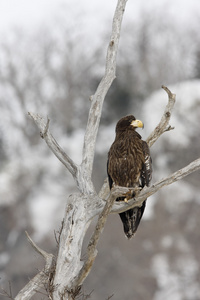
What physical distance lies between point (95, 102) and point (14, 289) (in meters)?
10.1

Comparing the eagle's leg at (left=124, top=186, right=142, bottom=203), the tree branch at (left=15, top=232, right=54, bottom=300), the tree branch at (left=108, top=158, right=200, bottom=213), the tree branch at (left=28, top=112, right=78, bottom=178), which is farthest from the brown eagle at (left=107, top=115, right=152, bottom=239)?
the tree branch at (left=15, top=232, right=54, bottom=300)

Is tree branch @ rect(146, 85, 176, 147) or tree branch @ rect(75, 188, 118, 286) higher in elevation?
tree branch @ rect(146, 85, 176, 147)

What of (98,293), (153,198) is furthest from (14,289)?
(153,198)

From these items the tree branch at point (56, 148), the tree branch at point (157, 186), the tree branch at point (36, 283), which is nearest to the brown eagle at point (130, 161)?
the tree branch at point (157, 186)

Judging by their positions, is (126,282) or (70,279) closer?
(70,279)

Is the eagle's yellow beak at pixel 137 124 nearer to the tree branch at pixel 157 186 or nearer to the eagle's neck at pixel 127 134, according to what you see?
the eagle's neck at pixel 127 134

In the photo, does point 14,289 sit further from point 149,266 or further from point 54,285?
point 54,285

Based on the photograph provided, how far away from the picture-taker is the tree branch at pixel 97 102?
466cm

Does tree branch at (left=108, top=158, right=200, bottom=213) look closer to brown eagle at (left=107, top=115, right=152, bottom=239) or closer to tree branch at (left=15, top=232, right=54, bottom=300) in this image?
brown eagle at (left=107, top=115, right=152, bottom=239)

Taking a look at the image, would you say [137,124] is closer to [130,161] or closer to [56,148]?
[130,161]

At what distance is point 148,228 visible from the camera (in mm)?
15875

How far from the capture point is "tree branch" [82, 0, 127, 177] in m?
4.66

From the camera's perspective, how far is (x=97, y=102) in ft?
15.9

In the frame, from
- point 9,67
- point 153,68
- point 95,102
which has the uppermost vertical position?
point 9,67
